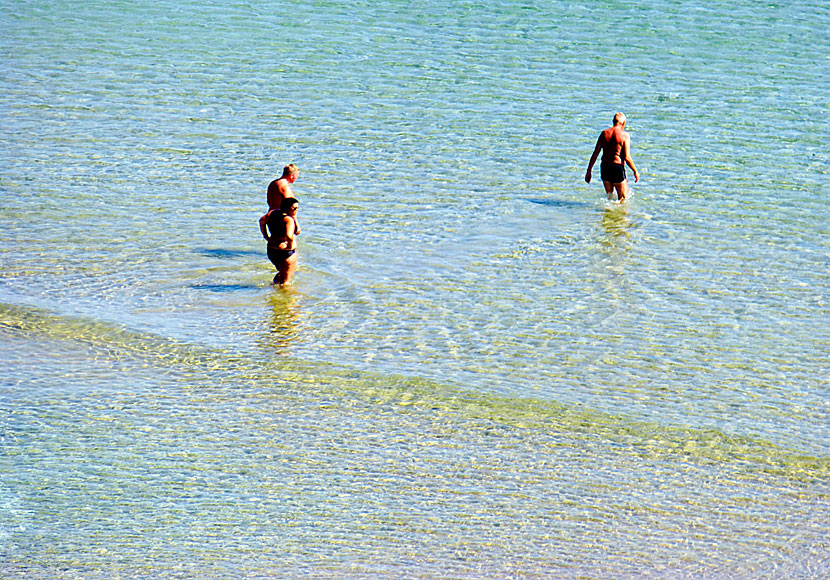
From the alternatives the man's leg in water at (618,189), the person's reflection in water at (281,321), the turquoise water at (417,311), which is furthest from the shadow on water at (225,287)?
the man's leg in water at (618,189)

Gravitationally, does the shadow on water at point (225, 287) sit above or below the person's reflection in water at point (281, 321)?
above

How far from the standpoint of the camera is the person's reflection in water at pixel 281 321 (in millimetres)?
12383

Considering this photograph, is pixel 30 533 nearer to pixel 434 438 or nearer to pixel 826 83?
pixel 434 438

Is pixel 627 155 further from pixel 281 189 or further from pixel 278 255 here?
pixel 278 255

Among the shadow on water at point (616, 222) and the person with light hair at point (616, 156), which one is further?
the person with light hair at point (616, 156)

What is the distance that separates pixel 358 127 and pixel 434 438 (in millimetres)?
9900

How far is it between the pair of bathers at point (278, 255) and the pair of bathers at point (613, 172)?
501 cm

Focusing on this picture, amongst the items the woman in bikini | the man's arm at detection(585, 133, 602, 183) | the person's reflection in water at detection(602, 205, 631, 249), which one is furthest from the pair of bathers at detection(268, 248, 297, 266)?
the man's arm at detection(585, 133, 602, 183)

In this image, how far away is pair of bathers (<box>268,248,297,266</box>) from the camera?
44.3ft

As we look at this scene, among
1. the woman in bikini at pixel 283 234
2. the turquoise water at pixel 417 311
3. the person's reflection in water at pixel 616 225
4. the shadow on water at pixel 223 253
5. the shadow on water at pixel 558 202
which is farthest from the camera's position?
the shadow on water at pixel 558 202

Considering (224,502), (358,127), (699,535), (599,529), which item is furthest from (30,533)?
(358,127)

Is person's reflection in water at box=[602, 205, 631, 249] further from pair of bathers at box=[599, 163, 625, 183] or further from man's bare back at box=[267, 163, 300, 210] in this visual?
man's bare back at box=[267, 163, 300, 210]

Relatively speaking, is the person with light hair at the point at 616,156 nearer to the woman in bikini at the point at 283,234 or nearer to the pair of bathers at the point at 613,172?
the pair of bathers at the point at 613,172

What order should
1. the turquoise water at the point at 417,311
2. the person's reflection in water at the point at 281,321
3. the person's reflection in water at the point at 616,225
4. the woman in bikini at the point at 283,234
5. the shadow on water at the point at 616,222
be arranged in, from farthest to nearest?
the shadow on water at the point at 616,222 → the person's reflection in water at the point at 616,225 → the woman in bikini at the point at 283,234 → the person's reflection in water at the point at 281,321 → the turquoise water at the point at 417,311
